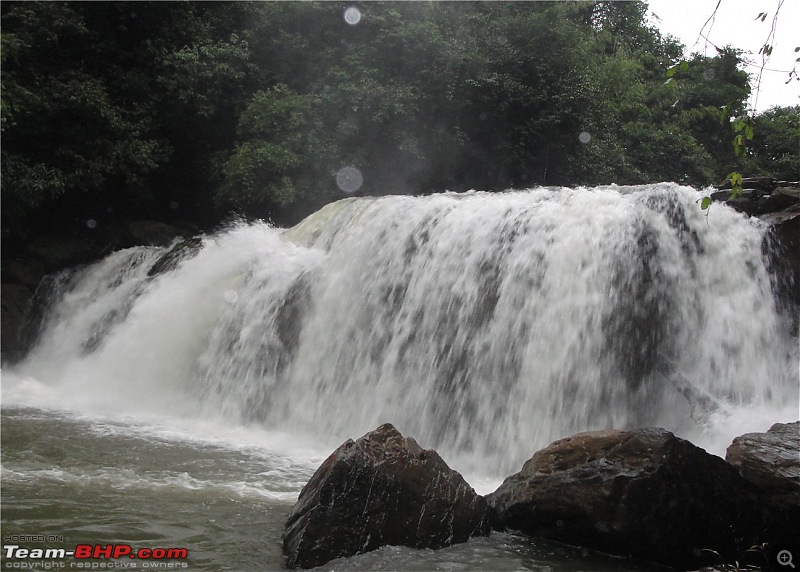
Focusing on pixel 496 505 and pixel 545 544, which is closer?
pixel 545 544

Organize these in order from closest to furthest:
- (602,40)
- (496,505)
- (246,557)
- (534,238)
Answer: (246,557), (496,505), (534,238), (602,40)

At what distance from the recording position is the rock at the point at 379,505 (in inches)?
155

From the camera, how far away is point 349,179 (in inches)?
571

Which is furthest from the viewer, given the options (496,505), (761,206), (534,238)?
(534,238)

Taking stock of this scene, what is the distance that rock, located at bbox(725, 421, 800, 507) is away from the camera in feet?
13.0

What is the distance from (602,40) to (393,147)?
12.5 meters

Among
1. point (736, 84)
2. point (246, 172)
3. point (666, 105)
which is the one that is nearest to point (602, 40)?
point (666, 105)

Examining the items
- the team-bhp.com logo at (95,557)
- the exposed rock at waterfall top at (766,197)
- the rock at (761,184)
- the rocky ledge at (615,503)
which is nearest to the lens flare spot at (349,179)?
the exposed rock at waterfall top at (766,197)

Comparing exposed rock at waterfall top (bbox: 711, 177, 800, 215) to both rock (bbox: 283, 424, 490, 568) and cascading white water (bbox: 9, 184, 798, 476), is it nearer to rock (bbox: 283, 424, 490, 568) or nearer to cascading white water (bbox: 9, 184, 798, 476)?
cascading white water (bbox: 9, 184, 798, 476)

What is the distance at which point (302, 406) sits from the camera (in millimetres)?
7844

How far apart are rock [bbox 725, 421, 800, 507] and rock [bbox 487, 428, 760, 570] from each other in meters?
0.10

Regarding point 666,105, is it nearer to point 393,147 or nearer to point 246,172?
point 393,147

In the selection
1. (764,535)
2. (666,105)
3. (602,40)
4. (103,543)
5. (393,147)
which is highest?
(602,40)

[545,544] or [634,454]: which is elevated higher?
[634,454]
